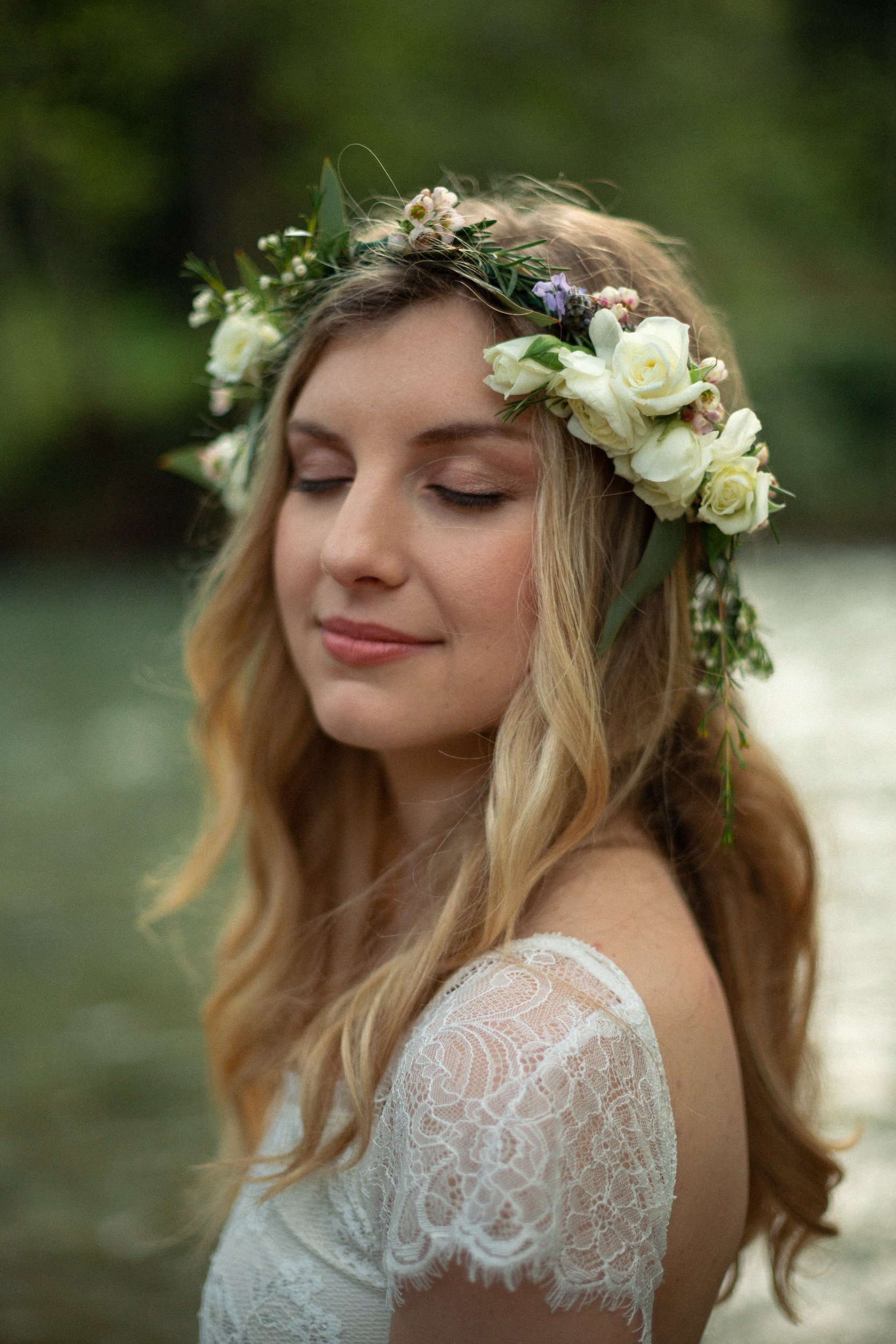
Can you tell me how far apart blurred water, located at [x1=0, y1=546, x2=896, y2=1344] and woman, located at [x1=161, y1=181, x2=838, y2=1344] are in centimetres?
56

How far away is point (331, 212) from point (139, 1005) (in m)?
3.36

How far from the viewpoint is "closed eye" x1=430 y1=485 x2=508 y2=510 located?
1.69 meters

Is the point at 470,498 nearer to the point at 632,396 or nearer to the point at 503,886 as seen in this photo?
the point at 632,396

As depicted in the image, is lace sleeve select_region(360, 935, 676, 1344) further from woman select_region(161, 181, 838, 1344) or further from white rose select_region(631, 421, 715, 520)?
white rose select_region(631, 421, 715, 520)

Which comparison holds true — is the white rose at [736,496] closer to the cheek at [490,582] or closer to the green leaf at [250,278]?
the cheek at [490,582]

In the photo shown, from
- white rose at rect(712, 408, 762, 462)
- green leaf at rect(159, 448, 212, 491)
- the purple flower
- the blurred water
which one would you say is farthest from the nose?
the blurred water

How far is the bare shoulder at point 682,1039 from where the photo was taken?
4.71 feet

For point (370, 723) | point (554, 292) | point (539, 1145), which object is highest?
point (554, 292)

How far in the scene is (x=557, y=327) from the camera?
1717mm

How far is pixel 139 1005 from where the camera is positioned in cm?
443

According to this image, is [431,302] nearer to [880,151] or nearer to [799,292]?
[799,292]

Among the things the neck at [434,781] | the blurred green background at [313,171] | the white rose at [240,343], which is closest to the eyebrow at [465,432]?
the neck at [434,781]

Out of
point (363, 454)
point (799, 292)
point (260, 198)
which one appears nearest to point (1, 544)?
point (260, 198)

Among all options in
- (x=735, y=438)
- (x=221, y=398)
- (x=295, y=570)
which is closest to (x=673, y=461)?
(x=735, y=438)
